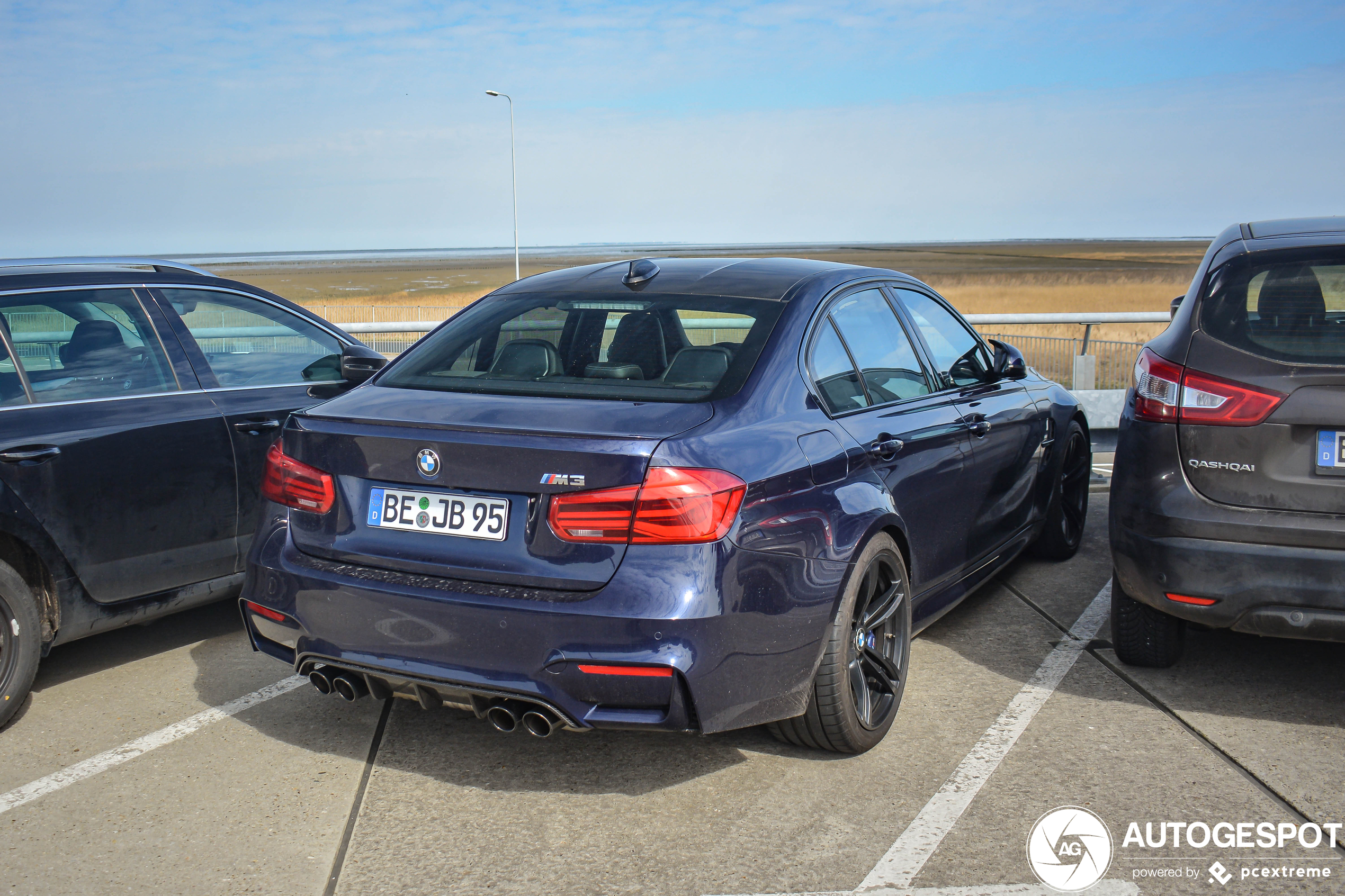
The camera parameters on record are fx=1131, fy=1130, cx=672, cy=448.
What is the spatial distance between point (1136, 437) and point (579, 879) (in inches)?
100

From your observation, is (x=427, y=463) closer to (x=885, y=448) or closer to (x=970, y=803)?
(x=885, y=448)

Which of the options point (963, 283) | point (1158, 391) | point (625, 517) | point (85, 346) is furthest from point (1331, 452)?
point (963, 283)

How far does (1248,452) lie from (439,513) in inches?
105

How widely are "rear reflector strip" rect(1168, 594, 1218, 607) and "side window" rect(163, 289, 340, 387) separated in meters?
3.72

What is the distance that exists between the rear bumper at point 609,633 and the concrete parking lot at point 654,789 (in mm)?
393

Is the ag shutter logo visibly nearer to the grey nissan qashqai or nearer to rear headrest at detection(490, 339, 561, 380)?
the grey nissan qashqai

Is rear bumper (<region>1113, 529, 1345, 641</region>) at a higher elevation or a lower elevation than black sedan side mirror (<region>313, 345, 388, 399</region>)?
lower

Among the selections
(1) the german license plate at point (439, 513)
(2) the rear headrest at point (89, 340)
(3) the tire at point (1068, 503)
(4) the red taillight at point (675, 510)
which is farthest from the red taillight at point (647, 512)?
(3) the tire at point (1068, 503)

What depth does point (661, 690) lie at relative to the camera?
295 centimetres

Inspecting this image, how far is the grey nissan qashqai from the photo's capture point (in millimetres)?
3699

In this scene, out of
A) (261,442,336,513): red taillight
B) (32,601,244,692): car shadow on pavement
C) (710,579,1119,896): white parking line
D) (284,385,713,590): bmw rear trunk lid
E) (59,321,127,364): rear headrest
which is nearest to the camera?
(710,579,1119,896): white parking line

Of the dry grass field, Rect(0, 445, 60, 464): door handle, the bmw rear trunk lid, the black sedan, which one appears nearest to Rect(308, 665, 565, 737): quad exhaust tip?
the bmw rear trunk lid

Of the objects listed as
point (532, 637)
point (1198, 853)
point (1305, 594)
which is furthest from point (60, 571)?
point (1305, 594)

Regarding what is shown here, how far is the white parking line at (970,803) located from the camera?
9.39 ft
